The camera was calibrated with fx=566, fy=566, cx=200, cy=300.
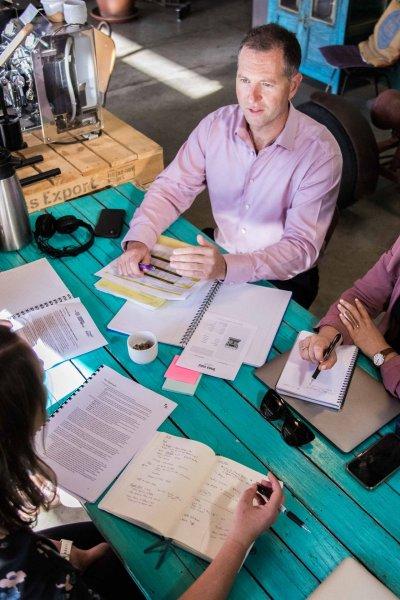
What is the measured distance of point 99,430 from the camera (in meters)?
1.33

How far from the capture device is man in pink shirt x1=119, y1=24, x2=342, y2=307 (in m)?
1.74

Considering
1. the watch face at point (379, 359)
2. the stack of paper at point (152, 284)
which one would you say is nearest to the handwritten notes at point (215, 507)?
the watch face at point (379, 359)

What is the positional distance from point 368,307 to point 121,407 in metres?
→ 0.79

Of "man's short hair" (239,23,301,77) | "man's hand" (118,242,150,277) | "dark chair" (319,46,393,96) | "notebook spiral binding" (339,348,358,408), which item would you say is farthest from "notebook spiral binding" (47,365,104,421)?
"dark chair" (319,46,393,96)

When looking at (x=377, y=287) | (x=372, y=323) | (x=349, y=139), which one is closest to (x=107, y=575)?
(x=372, y=323)

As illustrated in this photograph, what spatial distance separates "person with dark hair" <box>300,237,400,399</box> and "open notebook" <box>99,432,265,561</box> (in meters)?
0.39

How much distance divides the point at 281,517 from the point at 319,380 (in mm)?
382

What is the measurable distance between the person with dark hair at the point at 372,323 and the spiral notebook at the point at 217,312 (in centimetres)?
13

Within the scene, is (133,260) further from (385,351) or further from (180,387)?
(385,351)

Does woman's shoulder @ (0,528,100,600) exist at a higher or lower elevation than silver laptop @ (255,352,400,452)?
higher

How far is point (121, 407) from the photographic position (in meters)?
1.38

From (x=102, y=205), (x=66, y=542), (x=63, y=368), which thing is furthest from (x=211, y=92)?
(x=66, y=542)

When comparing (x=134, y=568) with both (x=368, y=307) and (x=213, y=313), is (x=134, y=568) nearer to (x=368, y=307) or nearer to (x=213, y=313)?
(x=213, y=313)

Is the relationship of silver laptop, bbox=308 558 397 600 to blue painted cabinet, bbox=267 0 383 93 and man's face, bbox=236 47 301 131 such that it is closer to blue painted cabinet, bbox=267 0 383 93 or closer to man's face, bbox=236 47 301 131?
man's face, bbox=236 47 301 131
